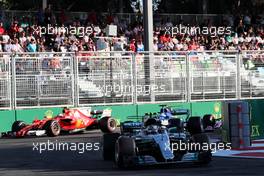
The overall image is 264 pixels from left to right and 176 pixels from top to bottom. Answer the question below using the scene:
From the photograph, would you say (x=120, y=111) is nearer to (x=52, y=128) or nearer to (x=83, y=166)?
(x=52, y=128)

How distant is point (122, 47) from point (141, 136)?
686 inches

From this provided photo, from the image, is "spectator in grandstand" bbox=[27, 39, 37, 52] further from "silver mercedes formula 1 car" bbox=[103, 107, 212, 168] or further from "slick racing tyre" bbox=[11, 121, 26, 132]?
"silver mercedes formula 1 car" bbox=[103, 107, 212, 168]

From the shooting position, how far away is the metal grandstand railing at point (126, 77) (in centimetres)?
2434

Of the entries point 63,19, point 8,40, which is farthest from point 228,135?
point 63,19

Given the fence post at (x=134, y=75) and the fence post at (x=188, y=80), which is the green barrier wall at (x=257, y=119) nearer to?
the fence post at (x=134, y=75)

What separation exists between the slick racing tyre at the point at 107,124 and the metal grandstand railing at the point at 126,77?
6.52 ft

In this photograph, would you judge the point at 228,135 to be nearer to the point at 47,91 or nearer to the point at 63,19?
the point at 47,91

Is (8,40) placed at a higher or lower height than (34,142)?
higher

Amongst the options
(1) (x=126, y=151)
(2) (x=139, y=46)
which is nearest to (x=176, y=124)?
(1) (x=126, y=151)

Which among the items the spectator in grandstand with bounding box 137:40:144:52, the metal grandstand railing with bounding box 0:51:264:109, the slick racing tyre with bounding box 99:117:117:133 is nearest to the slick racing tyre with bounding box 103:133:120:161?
the slick racing tyre with bounding box 99:117:117:133

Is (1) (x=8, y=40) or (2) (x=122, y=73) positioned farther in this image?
(1) (x=8, y=40)

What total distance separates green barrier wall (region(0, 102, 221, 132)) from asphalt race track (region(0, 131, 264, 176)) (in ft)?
17.7

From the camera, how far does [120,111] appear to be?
85.5ft

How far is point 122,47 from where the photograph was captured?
104 ft
